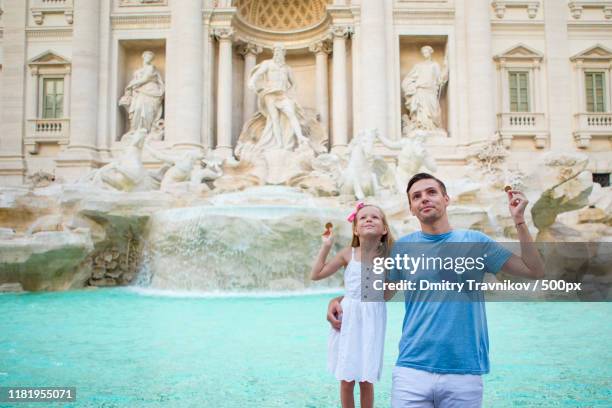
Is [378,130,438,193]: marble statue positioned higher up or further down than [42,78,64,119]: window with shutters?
further down

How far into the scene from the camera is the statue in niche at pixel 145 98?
15891mm

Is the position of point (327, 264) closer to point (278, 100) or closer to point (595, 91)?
point (278, 100)

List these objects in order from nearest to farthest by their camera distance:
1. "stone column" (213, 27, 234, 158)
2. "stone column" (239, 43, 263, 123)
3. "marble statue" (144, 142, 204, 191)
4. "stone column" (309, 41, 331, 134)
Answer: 1. "marble statue" (144, 142, 204, 191)
2. "stone column" (213, 27, 234, 158)
3. "stone column" (309, 41, 331, 134)
4. "stone column" (239, 43, 263, 123)

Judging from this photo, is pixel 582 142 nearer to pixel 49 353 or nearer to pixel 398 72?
pixel 398 72

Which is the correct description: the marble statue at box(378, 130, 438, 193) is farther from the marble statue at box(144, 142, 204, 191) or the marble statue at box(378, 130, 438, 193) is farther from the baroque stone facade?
the marble statue at box(144, 142, 204, 191)

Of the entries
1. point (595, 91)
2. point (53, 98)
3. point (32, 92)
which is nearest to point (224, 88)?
point (53, 98)

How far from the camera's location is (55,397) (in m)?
2.85

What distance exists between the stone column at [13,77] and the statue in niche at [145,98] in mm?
3414

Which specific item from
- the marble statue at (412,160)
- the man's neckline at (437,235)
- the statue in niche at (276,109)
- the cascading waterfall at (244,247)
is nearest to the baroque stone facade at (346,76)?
the statue in niche at (276,109)

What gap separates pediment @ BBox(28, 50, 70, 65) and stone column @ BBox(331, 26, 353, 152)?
8.79 meters

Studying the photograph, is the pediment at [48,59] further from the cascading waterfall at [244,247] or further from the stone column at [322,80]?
the cascading waterfall at [244,247]

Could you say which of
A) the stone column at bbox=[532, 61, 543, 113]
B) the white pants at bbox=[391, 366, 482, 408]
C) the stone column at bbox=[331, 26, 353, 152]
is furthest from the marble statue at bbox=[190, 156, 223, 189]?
the white pants at bbox=[391, 366, 482, 408]

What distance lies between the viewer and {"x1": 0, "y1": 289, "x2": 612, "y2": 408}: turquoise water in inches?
113

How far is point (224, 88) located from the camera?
15727 mm
